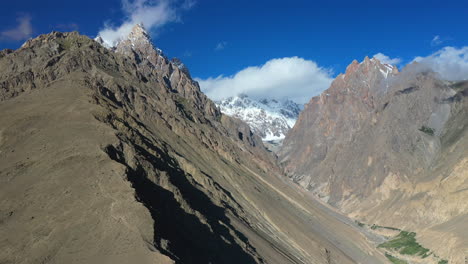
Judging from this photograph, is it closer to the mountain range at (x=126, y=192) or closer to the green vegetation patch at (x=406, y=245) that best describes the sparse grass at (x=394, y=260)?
the mountain range at (x=126, y=192)

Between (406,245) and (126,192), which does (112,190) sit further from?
(406,245)

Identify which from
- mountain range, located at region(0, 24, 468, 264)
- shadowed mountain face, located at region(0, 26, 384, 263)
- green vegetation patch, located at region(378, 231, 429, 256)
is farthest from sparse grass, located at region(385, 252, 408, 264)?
shadowed mountain face, located at region(0, 26, 384, 263)

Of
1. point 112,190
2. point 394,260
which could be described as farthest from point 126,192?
point 394,260

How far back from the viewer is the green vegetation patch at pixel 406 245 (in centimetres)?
14250

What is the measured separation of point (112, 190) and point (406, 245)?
13177cm

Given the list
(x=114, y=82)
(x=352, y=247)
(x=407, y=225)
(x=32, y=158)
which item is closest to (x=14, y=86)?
(x=114, y=82)

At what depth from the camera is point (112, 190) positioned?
157 feet

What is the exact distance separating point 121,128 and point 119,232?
3721cm

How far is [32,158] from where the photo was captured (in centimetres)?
5566

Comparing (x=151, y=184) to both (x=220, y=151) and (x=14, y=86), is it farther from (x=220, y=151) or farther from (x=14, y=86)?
(x=220, y=151)

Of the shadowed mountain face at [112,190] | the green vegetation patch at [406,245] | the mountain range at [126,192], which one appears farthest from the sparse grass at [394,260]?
the shadowed mountain face at [112,190]

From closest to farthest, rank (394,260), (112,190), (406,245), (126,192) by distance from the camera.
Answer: (126,192) < (112,190) < (394,260) < (406,245)

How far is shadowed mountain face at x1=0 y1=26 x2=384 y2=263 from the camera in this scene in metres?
41.2

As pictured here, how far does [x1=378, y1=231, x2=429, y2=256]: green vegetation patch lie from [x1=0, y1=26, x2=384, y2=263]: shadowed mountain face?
60.1ft
